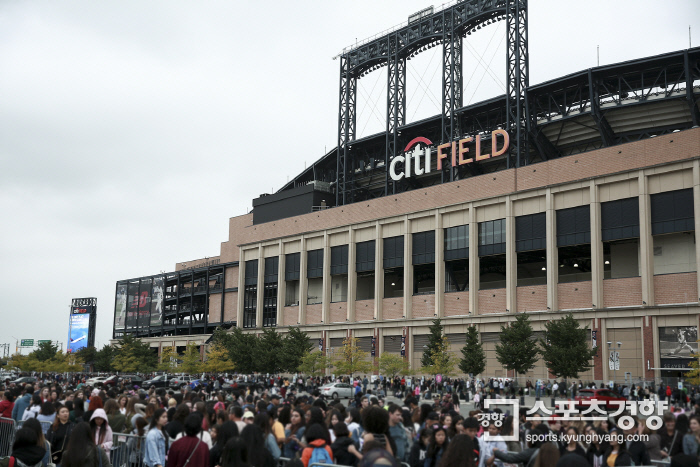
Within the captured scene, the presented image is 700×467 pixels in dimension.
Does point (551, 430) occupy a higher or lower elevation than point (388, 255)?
lower

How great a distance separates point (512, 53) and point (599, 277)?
27.5m

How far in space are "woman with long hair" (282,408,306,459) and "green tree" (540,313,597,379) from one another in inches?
1489

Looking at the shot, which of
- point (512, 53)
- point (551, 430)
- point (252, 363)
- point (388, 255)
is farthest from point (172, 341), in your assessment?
point (551, 430)

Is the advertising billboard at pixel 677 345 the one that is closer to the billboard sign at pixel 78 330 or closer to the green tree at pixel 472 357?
the green tree at pixel 472 357

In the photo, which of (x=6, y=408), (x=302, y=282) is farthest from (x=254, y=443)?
(x=302, y=282)

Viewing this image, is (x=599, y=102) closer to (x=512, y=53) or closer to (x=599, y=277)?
(x=512, y=53)

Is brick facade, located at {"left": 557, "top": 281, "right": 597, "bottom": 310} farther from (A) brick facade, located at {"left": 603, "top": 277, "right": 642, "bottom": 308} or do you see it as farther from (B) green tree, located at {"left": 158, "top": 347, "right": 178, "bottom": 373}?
(B) green tree, located at {"left": 158, "top": 347, "right": 178, "bottom": 373}

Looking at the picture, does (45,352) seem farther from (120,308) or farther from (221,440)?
(221,440)

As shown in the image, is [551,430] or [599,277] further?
[599,277]

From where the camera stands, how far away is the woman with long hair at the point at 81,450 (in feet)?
30.6

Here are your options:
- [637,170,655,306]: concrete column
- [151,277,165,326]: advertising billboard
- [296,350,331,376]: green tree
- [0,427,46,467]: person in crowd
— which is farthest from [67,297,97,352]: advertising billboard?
[0,427,46,467]: person in crowd

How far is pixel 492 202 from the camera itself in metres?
61.4

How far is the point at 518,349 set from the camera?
167 feet

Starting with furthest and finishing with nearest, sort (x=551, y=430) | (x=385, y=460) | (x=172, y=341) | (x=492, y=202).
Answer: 1. (x=172, y=341)
2. (x=492, y=202)
3. (x=551, y=430)
4. (x=385, y=460)
